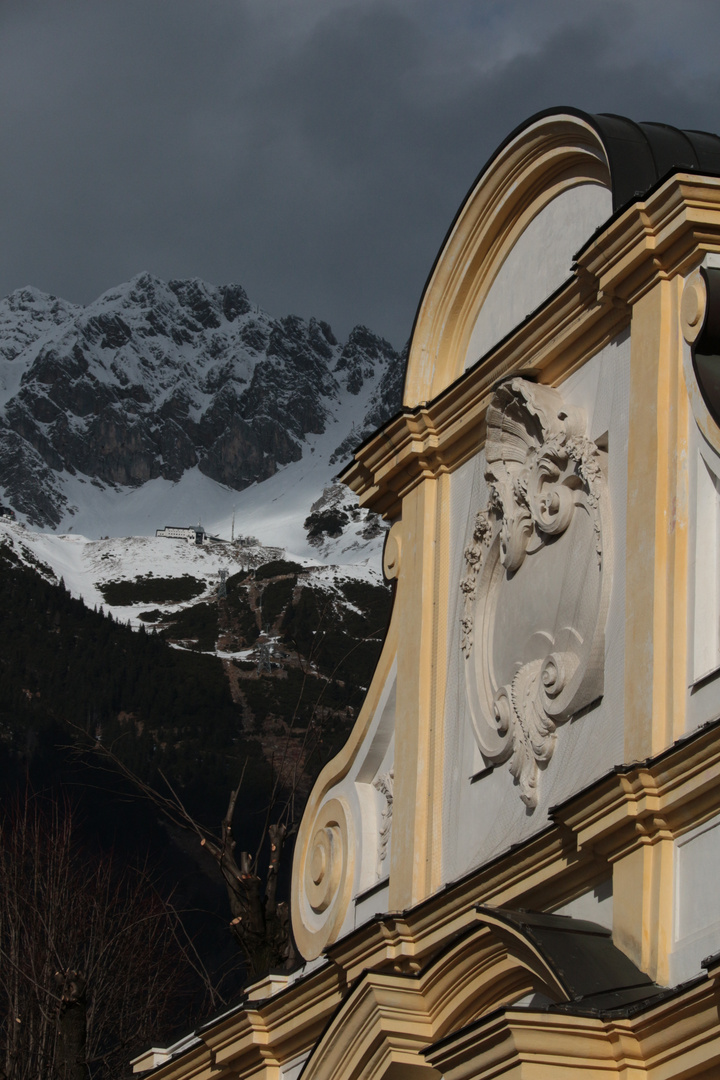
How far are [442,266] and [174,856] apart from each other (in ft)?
364

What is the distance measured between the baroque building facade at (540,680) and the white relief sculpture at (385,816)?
0.09 ft

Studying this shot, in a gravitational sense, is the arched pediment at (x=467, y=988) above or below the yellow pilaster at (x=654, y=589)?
below

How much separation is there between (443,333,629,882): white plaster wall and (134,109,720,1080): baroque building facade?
0.03m

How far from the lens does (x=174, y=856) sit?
120750 mm

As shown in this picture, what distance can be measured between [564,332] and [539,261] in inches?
51.5

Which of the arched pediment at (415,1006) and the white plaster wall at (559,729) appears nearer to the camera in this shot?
the arched pediment at (415,1006)

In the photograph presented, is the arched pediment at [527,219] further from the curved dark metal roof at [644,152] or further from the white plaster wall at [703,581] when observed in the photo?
the white plaster wall at [703,581]

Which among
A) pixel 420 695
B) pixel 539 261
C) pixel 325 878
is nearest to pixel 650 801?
pixel 420 695

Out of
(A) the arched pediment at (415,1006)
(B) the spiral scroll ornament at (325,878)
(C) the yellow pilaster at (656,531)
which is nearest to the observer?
(C) the yellow pilaster at (656,531)

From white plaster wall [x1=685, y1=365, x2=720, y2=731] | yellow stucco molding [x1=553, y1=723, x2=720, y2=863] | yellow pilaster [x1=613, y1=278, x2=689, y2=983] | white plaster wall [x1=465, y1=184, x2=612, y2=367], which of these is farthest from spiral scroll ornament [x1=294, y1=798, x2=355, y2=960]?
white plaster wall [x1=685, y1=365, x2=720, y2=731]

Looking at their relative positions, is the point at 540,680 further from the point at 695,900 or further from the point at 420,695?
the point at 695,900

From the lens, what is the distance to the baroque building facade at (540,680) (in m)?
8.62

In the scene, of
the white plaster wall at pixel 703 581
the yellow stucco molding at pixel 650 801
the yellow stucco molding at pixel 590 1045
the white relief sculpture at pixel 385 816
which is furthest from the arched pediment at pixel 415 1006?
the white relief sculpture at pixel 385 816

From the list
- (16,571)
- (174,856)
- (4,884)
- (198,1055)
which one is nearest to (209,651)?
(16,571)
